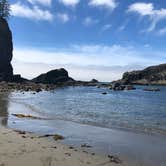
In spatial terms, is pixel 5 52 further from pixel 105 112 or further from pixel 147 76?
pixel 105 112

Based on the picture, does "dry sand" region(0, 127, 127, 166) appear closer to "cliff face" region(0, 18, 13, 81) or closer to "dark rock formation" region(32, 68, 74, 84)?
"cliff face" region(0, 18, 13, 81)

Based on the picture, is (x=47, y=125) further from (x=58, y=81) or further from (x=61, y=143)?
(x=58, y=81)

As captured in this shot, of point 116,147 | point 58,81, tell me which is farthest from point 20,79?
point 116,147

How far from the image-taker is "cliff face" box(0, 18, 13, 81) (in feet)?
387

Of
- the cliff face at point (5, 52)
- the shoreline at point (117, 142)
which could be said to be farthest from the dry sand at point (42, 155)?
the cliff face at point (5, 52)

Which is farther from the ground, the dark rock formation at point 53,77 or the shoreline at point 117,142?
the dark rock formation at point 53,77

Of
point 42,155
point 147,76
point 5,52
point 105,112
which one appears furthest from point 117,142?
point 147,76

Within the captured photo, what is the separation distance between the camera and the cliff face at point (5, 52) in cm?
11794

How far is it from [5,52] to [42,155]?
110m

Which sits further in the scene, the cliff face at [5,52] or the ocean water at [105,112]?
the cliff face at [5,52]

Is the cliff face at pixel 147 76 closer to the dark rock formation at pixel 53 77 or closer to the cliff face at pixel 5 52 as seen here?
the dark rock formation at pixel 53 77

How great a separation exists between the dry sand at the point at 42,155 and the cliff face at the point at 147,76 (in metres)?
148

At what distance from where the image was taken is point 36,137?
19.0 meters

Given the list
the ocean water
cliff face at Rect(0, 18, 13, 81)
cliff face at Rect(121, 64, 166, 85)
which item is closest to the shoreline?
the ocean water
